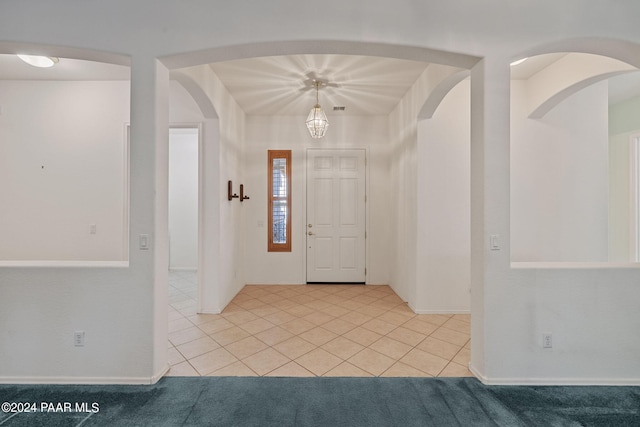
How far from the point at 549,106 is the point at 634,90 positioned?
6.21ft

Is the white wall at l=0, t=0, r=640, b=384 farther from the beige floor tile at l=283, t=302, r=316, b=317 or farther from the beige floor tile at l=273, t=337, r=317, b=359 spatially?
the beige floor tile at l=283, t=302, r=316, b=317

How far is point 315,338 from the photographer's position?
8.86ft

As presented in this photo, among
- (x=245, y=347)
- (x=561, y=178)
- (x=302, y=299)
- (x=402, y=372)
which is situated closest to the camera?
(x=402, y=372)

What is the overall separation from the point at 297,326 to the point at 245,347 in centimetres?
64

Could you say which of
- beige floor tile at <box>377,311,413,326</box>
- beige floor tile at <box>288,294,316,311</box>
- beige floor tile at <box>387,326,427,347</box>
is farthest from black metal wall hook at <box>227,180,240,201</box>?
beige floor tile at <box>387,326,427,347</box>

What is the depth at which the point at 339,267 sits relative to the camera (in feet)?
15.1

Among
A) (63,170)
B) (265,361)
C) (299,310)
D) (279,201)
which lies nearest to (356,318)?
(299,310)

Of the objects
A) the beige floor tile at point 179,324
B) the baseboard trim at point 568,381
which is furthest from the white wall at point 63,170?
the baseboard trim at point 568,381

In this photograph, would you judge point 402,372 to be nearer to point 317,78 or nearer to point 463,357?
point 463,357

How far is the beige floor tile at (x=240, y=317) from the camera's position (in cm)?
309

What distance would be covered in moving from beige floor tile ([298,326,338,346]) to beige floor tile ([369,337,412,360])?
44 cm

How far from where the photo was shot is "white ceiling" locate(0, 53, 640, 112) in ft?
9.37

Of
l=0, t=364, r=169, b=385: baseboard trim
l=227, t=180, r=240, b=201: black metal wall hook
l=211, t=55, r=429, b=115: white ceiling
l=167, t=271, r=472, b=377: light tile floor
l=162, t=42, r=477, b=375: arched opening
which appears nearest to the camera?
l=0, t=364, r=169, b=385: baseboard trim

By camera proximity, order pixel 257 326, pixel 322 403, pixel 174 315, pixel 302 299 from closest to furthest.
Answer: pixel 322 403
pixel 257 326
pixel 174 315
pixel 302 299
